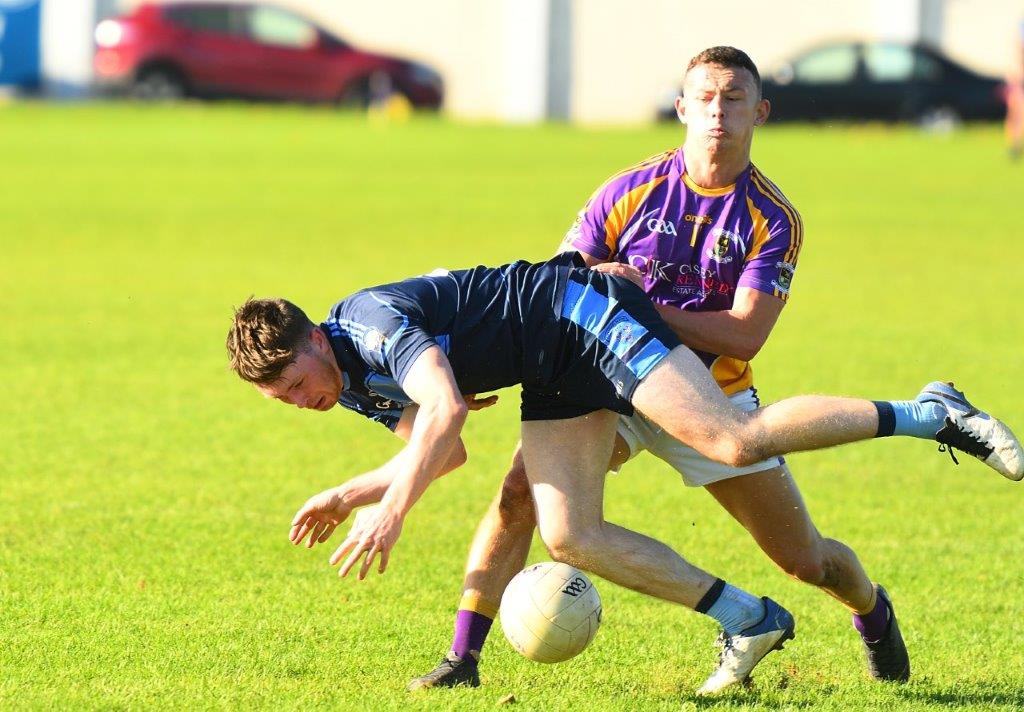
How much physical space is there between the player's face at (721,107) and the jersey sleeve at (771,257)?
314 mm

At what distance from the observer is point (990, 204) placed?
24.4 m

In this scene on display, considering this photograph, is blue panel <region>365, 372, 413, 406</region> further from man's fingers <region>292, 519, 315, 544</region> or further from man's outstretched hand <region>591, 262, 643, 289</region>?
man's outstretched hand <region>591, 262, 643, 289</region>

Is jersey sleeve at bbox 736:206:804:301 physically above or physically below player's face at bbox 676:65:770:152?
below

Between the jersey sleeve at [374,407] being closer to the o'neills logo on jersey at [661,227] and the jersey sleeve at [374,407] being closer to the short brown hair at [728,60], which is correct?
the o'neills logo on jersey at [661,227]

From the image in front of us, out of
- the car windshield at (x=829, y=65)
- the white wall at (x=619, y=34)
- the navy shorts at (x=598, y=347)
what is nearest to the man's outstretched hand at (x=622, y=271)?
the navy shorts at (x=598, y=347)

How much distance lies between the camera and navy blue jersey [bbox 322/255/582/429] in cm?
566

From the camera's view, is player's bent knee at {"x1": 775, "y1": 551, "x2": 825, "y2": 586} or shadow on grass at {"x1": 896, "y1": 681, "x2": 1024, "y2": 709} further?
player's bent knee at {"x1": 775, "y1": 551, "x2": 825, "y2": 586}

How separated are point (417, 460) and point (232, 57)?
107ft

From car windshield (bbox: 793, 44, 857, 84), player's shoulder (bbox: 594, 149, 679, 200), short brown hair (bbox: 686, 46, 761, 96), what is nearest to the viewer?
short brown hair (bbox: 686, 46, 761, 96)

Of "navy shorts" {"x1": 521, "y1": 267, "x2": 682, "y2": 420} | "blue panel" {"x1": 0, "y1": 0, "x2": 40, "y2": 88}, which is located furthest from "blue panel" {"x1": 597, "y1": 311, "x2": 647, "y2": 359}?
"blue panel" {"x1": 0, "y1": 0, "x2": 40, "y2": 88}

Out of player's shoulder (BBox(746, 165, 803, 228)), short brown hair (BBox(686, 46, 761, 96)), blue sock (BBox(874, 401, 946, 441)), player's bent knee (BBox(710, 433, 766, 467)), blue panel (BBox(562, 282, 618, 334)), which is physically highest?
short brown hair (BBox(686, 46, 761, 96))

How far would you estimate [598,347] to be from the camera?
→ 581 cm

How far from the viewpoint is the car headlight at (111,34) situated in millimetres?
36312

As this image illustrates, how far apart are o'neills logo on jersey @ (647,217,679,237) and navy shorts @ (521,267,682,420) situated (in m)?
0.38
